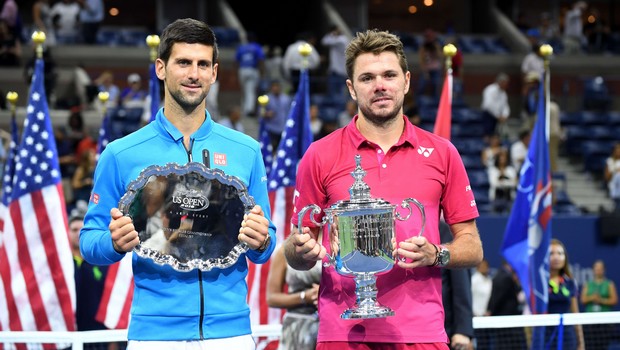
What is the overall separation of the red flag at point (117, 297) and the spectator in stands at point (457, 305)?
323 centimetres

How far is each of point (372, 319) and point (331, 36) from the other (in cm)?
1791

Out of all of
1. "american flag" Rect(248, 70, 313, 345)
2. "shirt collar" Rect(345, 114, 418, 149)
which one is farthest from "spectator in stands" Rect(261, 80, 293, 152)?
"shirt collar" Rect(345, 114, 418, 149)

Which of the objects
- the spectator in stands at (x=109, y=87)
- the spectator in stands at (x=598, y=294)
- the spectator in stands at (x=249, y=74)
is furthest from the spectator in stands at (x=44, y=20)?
the spectator in stands at (x=598, y=294)

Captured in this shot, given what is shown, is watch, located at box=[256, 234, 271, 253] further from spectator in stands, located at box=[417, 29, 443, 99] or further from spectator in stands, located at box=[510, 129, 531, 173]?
spectator in stands, located at box=[417, 29, 443, 99]

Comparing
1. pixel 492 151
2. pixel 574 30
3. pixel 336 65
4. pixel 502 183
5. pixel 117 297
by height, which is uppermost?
pixel 574 30

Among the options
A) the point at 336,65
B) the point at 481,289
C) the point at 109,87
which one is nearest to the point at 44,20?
the point at 109,87

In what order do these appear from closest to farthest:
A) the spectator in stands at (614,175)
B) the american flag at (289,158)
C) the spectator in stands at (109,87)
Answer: the american flag at (289,158) → the spectator in stands at (614,175) → the spectator in stands at (109,87)

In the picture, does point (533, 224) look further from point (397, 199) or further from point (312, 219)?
point (312, 219)

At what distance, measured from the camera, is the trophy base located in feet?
13.6

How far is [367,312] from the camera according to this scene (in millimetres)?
4164

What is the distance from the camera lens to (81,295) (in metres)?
9.27

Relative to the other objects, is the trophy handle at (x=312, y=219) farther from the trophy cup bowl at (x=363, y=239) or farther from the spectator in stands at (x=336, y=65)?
the spectator in stands at (x=336, y=65)

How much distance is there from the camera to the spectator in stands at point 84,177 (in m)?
13.9

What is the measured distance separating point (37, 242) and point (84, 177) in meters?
4.74
